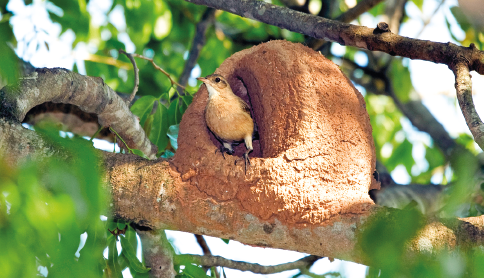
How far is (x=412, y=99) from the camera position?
7.43 meters

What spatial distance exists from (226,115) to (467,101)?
190 centimetres

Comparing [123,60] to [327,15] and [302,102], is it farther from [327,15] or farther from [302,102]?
[302,102]

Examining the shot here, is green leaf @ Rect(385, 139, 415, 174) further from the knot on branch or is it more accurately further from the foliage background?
the knot on branch

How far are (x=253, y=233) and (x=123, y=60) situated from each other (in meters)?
4.67

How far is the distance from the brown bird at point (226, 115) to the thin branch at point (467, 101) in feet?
5.56

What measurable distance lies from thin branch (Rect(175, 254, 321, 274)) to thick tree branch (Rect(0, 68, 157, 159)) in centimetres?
110

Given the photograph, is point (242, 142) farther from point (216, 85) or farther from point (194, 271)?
point (194, 271)

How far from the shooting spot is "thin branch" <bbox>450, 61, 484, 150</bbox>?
3.01 meters

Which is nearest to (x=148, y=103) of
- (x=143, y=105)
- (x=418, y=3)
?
(x=143, y=105)

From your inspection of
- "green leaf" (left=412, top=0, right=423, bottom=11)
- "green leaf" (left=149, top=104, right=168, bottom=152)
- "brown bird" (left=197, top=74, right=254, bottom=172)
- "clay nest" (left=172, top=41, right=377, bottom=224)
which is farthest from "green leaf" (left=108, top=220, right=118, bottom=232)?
"green leaf" (left=412, top=0, right=423, bottom=11)

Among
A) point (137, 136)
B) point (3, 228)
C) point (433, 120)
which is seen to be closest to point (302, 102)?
point (137, 136)

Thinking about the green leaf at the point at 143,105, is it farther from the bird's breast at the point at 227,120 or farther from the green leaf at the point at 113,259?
the green leaf at the point at 113,259

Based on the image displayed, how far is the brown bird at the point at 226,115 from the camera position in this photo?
14.0 feet

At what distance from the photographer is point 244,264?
4922 millimetres
